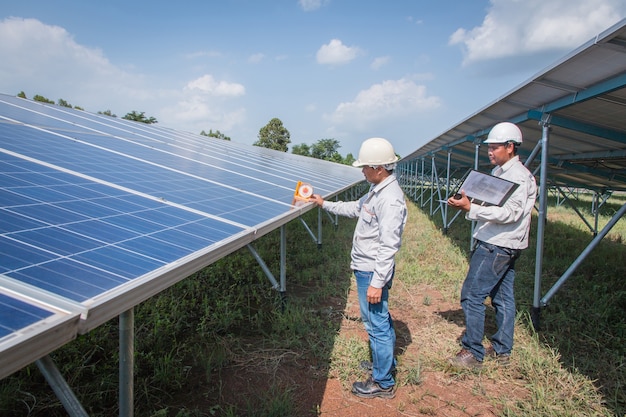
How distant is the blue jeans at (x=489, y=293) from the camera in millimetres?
3752

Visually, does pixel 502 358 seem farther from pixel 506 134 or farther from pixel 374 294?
pixel 506 134

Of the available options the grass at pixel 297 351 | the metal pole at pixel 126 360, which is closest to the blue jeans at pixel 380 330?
the grass at pixel 297 351

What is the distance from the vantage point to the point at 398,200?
3137 millimetres

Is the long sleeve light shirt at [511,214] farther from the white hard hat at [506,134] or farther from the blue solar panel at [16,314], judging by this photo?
the blue solar panel at [16,314]

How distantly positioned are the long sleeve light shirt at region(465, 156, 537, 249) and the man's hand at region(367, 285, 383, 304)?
116 cm

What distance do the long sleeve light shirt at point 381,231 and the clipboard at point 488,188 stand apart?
90 centimetres

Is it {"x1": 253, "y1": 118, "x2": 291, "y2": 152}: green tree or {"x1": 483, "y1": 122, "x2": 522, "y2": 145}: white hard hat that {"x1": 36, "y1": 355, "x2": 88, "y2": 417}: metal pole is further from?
{"x1": 253, "y1": 118, "x2": 291, "y2": 152}: green tree

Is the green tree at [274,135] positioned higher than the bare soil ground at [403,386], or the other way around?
the green tree at [274,135]

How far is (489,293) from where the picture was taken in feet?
12.7

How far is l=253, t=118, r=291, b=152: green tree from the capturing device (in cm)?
5194

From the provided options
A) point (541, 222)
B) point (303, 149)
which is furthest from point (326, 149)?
point (541, 222)

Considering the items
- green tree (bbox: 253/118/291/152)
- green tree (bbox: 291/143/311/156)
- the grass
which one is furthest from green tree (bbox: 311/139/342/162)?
the grass

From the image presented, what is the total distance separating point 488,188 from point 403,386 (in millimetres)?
1904

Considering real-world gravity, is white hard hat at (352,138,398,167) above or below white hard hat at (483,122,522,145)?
below
